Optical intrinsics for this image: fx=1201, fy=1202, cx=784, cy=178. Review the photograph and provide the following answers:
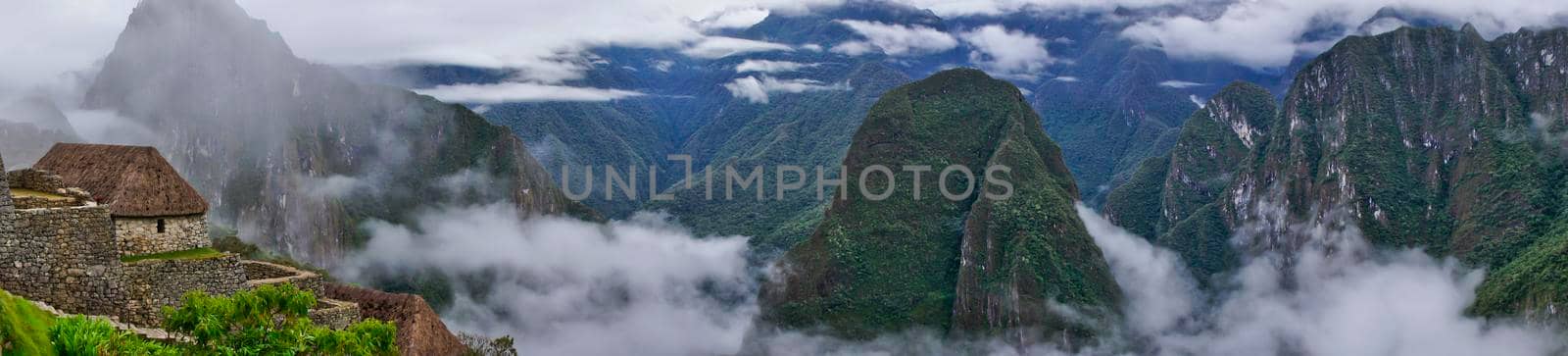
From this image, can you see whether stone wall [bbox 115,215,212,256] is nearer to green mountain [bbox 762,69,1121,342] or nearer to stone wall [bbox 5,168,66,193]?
stone wall [bbox 5,168,66,193]

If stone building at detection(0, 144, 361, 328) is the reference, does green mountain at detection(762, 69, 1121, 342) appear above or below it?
below

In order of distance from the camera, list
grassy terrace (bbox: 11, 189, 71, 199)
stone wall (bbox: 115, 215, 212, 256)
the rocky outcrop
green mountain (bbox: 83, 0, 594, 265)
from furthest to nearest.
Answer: green mountain (bbox: 83, 0, 594, 265), the rocky outcrop, stone wall (bbox: 115, 215, 212, 256), grassy terrace (bbox: 11, 189, 71, 199)

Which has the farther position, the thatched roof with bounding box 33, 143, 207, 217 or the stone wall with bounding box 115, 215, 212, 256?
the thatched roof with bounding box 33, 143, 207, 217

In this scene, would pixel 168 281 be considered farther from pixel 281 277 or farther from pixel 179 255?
pixel 281 277

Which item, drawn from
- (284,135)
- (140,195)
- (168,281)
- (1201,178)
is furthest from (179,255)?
(1201,178)

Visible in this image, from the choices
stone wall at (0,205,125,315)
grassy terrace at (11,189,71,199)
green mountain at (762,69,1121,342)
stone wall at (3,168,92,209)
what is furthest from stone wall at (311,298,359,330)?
green mountain at (762,69,1121,342)

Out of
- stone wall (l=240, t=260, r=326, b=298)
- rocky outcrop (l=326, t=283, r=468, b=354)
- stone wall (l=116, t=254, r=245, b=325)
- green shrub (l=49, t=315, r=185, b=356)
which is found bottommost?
rocky outcrop (l=326, t=283, r=468, b=354)

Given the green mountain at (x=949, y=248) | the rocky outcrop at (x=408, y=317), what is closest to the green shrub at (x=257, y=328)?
the rocky outcrop at (x=408, y=317)
